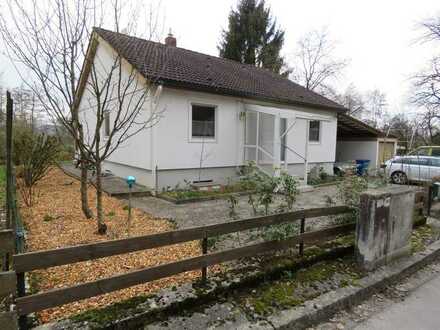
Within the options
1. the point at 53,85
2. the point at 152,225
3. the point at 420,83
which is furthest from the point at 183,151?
the point at 420,83

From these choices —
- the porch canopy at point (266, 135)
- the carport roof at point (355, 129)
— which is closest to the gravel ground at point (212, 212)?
the porch canopy at point (266, 135)

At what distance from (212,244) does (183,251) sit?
1.44ft

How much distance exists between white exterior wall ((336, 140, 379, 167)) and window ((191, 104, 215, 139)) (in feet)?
34.8

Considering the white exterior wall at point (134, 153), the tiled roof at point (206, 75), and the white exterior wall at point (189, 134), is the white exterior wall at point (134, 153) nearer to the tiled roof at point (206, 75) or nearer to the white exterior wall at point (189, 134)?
the white exterior wall at point (189, 134)

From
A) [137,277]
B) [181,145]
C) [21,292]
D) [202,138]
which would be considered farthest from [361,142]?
[21,292]

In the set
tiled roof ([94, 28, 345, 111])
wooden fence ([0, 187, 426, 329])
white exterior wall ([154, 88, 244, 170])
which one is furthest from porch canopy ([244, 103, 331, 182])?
wooden fence ([0, 187, 426, 329])

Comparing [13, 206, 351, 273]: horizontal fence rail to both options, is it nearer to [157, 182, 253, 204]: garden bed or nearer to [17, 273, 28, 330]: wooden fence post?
[17, 273, 28, 330]: wooden fence post

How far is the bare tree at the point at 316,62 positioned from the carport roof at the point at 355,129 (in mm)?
15202

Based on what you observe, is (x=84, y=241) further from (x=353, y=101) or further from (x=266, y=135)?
(x=353, y=101)

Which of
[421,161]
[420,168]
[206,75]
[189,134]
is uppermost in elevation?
[206,75]

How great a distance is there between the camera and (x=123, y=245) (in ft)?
8.10

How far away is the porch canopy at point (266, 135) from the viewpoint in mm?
9508

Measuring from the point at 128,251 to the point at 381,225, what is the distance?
3.21 m

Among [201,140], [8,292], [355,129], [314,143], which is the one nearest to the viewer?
[8,292]
